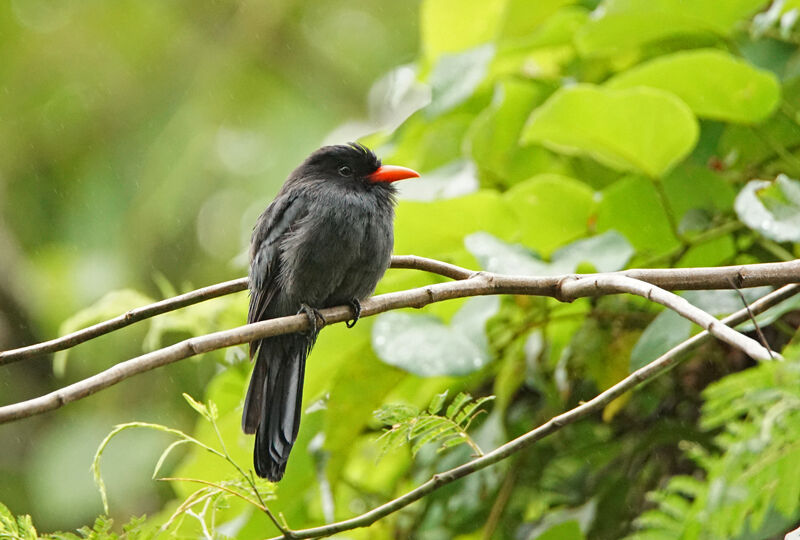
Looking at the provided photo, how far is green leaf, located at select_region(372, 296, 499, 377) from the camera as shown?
238cm

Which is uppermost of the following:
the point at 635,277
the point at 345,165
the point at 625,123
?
the point at 345,165

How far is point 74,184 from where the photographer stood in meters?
5.40

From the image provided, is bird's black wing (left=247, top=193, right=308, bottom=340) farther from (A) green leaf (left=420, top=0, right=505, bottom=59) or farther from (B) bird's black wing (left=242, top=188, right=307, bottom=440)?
(A) green leaf (left=420, top=0, right=505, bottom=59)

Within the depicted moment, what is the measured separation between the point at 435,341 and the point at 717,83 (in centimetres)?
111

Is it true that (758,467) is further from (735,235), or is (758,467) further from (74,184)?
(74,184)

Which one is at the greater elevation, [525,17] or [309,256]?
[525,17]

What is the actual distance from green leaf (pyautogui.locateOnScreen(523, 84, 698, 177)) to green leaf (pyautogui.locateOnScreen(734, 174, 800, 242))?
0.83 ft

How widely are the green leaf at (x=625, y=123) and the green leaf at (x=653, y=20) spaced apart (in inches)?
13.9

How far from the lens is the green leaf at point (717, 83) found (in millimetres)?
2559

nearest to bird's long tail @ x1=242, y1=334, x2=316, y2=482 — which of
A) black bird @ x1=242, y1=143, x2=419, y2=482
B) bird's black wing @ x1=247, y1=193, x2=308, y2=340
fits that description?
black bird @ x1=242, y1=143, x2=419, y2=482

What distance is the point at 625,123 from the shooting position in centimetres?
253

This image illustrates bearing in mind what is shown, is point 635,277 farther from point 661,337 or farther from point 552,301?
point 552,301

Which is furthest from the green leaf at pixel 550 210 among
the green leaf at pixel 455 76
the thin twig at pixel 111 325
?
the thin twig at pixel 111 325

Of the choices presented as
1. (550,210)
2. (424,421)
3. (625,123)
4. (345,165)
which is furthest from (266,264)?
(424,421)
